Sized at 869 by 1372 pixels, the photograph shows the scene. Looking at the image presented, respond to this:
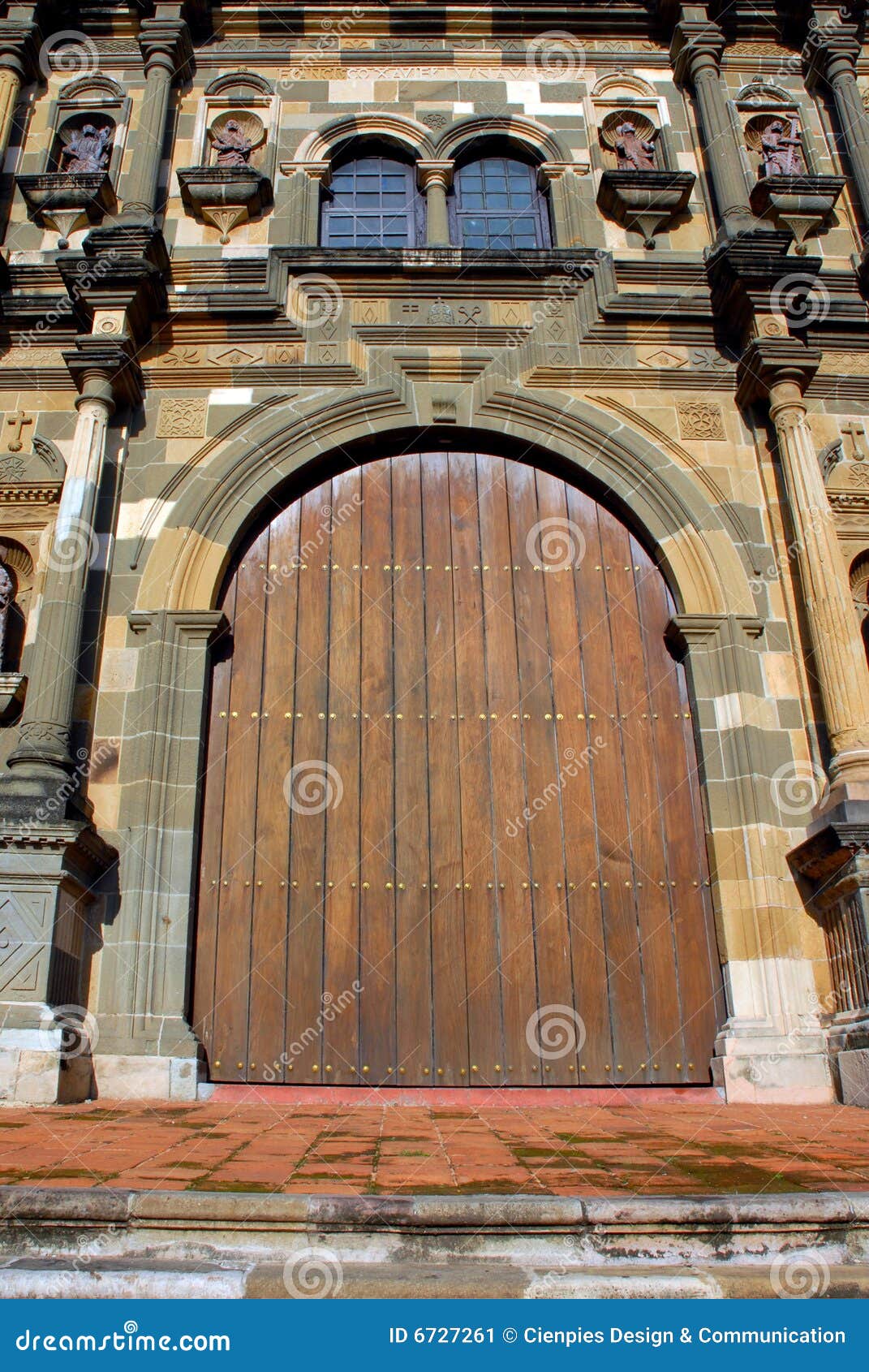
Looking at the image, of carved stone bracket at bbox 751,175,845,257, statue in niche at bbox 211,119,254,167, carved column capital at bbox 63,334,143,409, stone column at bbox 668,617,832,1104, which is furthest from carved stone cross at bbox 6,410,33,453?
carved stone bracket at bbox 751,175,845,257

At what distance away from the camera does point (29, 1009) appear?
502 cm

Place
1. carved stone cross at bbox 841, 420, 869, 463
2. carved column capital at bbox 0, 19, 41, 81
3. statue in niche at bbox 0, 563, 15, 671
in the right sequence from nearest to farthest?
statue in niche at bbox 0, 563, 15, 671, carved stone cross at bbox 841, 420, 869, 463, carved column capital at bbox 0, 19, 41, 81

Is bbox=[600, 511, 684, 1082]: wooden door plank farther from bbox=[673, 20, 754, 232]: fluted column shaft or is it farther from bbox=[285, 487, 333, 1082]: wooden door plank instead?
bbox=[673, 20, 754, 232]: fluted column shaft

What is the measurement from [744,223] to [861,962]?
557 centimetres

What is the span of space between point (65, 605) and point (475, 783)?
9.23 feet

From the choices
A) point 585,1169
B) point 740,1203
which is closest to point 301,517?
point 585,1169

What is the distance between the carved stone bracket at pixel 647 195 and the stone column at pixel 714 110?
32 cm

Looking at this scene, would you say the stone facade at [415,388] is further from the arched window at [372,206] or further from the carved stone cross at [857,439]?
the arched window at [372,206]

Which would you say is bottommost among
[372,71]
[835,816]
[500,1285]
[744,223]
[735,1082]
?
[500,1285]

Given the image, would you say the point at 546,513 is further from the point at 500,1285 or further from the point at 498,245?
the point at 500,1285

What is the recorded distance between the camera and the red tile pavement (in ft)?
9.46

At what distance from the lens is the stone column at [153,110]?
7.68 metres

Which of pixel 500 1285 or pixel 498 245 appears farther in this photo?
pixel 498 245

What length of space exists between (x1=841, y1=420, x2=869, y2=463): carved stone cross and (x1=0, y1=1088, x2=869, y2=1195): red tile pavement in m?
4.48
